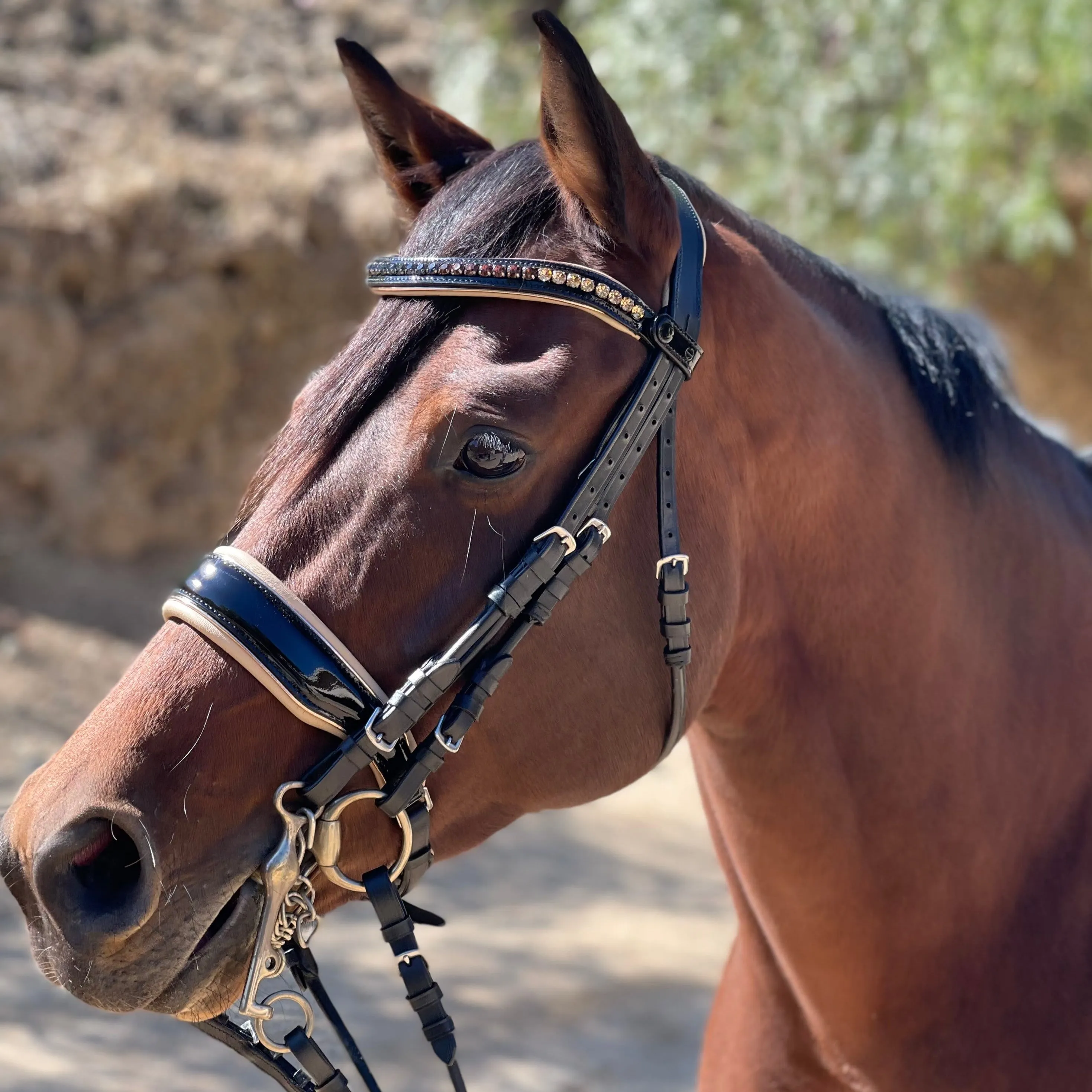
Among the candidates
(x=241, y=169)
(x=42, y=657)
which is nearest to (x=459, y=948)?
(x=42, y=657)

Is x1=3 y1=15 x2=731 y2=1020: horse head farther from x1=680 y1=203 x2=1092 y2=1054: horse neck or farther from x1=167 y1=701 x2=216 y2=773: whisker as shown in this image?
x1=680 y1=203 x2=1092 y2=1054: horse neck

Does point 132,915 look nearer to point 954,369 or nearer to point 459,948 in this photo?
point 954,369

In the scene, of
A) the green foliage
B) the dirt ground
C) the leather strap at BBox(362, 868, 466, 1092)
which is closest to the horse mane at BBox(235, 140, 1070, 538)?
the leather strap at BBox(362, 868, 466, 1092)

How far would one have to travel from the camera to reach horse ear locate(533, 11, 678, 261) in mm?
1432

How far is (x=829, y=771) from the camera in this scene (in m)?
1.74

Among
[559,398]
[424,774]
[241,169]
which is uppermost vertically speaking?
[241,169]

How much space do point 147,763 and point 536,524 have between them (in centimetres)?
55

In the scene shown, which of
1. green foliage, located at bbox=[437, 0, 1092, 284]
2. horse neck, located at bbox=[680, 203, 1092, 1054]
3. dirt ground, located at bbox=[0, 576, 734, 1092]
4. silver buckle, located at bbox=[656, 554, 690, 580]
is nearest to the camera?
silver buckle, located at bbox=[656, 554, 690, 580]

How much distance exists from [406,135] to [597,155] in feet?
1.58

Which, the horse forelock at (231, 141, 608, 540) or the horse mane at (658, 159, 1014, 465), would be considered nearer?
the horse forelock at (231, 141, 608, 540)

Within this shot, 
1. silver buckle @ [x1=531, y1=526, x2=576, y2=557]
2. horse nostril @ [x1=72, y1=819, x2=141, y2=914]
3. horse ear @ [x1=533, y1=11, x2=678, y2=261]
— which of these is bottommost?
horse nostril @ [x1=72, y1=819, x2=141, y2=914]

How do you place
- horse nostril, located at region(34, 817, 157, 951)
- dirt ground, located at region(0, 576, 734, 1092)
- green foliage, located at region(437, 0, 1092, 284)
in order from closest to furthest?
1. horse nostril, located at region(34, 817, 157, 951)
2. dirt ground, located at region(0, 576, 734, 1092)
3. green foliage, located at region(437, 0, 1092, 284)

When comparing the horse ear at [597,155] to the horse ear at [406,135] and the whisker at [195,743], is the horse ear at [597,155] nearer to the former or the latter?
the horse ear at [406,135]

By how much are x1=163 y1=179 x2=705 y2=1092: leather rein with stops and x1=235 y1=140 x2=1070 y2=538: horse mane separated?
0.18ft
